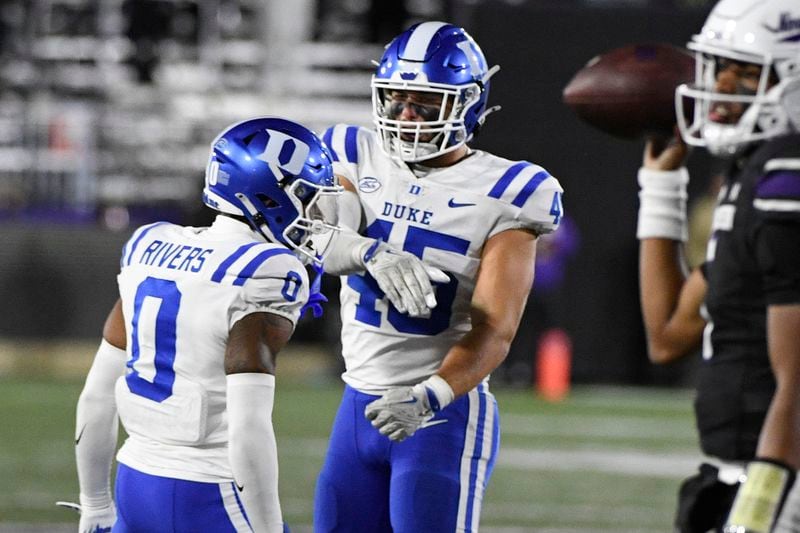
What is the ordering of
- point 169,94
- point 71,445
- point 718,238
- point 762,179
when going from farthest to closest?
point 169,94, point 71,445, point 718,238, point 762,179

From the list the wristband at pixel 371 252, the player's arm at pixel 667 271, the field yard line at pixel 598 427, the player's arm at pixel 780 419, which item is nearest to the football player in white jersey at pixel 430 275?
the wristband at pixel 371 252

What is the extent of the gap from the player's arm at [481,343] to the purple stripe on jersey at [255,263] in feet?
1.22

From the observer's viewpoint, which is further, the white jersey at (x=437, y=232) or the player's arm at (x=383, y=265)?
the white jersey at (x=437, y=232)

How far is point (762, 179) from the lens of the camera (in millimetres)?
2496

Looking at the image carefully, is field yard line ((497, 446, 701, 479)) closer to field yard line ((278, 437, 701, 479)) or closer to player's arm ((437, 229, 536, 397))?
field yard line ((278, 437, 701, 479))

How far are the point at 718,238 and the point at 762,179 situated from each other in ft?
0.81

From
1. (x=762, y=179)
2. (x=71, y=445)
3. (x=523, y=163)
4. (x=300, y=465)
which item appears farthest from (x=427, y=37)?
(x=71, y=445)

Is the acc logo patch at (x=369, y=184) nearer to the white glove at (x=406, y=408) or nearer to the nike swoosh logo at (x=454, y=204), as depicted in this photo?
the nike swoosh logo at (x=454, y=204)

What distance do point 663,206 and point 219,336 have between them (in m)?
0.97

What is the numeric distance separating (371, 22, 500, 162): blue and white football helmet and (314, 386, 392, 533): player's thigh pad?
1.87ft

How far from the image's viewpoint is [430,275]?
3.17 m

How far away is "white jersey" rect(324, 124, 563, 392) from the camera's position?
3291 millimetres

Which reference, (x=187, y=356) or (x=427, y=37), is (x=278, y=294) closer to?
(x=187, y=356)

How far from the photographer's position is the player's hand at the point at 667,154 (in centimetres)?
319
